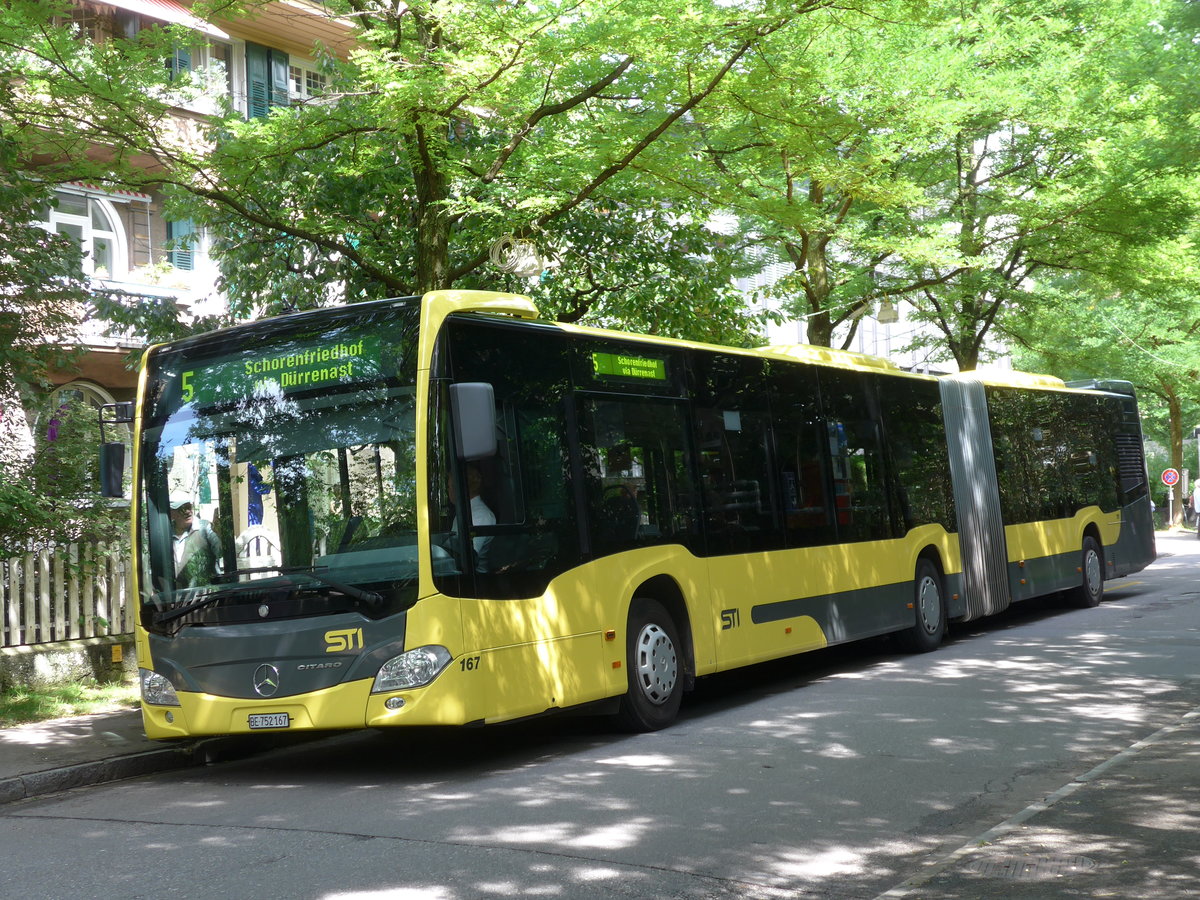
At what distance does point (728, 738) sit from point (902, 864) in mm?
3517

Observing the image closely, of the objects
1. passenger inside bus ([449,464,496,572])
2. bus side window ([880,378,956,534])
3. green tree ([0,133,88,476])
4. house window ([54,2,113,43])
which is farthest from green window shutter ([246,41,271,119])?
passenger inside bus ([449,464,496,572])

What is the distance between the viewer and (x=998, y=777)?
786cm

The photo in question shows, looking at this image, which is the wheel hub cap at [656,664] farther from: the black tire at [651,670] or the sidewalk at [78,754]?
the sidewalk at [78,754]

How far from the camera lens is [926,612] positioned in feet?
48.6

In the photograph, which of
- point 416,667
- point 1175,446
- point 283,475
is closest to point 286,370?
point 283,475

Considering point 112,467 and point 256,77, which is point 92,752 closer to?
point 112,467

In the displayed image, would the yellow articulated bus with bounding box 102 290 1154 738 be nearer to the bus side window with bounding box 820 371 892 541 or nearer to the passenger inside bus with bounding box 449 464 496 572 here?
the passenger inside bus with bounding box 449 464 496 572

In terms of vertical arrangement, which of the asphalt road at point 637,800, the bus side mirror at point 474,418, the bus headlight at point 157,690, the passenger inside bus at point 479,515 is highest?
the bus side mirror at point 474,418

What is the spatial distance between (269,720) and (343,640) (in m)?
0.73

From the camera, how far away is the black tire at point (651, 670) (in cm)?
989

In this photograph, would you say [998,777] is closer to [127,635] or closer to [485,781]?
[485,781]

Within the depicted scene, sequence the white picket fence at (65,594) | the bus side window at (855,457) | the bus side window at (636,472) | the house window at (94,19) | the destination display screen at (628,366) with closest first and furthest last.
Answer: the bus side window at (636,472) → the destination display screen at (628,366) → the white picket fence at (65,594) → the bus side window at (855,457) → the house window at (94,19)

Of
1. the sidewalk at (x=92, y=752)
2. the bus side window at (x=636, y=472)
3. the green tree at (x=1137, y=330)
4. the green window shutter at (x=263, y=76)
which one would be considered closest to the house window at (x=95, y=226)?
the green window shutter at (x=263, y=76)

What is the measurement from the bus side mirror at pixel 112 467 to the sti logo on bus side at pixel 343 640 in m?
2.20
